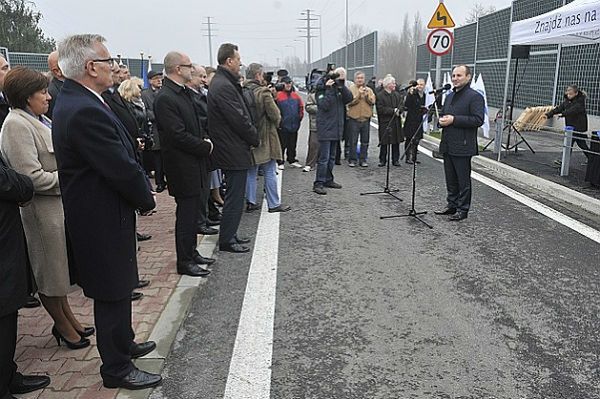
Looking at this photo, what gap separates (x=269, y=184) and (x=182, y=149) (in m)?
2.50

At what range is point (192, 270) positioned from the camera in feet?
15.7

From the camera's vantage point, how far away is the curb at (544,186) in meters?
7.16

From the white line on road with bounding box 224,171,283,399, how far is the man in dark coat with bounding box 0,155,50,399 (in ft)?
4.14

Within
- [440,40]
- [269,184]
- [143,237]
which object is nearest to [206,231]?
[143,237]

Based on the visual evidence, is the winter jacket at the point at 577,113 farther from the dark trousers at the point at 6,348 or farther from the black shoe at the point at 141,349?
the dark trousers at the point at 6,348

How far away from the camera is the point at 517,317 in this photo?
4.02m

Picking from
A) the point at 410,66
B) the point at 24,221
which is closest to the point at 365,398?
the point at 24,221

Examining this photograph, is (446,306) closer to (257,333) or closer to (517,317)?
(517,317)

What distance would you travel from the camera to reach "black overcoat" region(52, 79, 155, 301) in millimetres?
2602

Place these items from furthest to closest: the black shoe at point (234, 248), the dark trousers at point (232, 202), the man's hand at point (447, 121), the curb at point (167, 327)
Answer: the man's hand at point (447, 121) < the black shoe at point (234, 248) < the dark trousers at point (232, 202) < the curb at point (167, 327)

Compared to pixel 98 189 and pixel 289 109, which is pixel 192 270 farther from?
pixel 289 109

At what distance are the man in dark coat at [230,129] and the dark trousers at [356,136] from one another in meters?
5.17

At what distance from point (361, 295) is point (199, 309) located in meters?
1.42

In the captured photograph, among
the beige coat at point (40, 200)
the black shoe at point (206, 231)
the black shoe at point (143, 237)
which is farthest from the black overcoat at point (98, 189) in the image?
the black shoe at point (206, 231)
